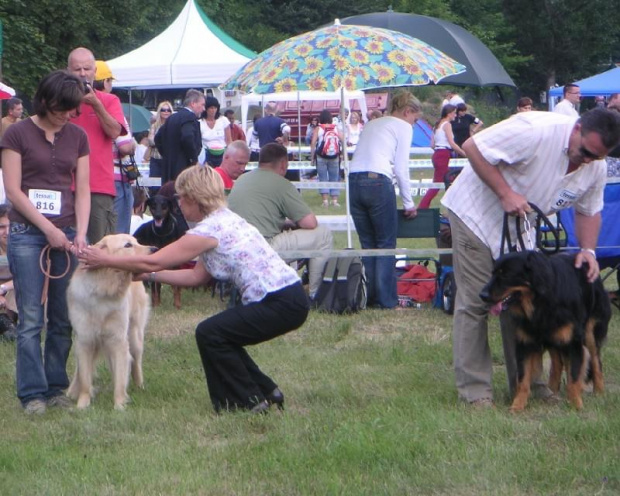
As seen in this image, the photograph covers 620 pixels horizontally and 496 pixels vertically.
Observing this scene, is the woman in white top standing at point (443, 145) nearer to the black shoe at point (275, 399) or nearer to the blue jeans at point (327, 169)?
the blue jeans at point (327, 169)

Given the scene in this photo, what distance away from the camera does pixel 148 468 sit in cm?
460

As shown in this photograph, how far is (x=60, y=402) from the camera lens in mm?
5922

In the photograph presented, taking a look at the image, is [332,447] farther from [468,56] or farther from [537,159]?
[468,56]

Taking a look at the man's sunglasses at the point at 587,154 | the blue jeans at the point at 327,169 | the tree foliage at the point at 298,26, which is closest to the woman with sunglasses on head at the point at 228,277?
the man's sunglasses at the point at 587,154

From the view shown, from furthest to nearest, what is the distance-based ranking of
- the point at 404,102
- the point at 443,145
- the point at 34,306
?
the point at 443,145
the point at 404,102
the point at 34,306

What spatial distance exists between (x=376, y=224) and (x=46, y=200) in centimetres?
411

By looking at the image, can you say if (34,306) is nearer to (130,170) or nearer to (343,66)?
(130,170)

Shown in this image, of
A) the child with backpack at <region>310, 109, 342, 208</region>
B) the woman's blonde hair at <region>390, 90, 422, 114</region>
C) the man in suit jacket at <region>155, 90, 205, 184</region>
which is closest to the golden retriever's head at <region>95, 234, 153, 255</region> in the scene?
the woman's blonde hair at <region>390, 90, 422, 114</region>


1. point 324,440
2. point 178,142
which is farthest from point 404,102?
point 324,440

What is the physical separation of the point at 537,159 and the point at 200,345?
2030 mm

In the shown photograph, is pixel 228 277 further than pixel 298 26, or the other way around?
pixel 298 26

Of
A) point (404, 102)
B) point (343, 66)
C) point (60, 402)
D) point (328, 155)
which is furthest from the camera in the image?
point (328, 155)

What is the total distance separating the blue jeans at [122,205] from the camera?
815 centimetres

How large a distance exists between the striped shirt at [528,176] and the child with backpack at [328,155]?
12042mm
